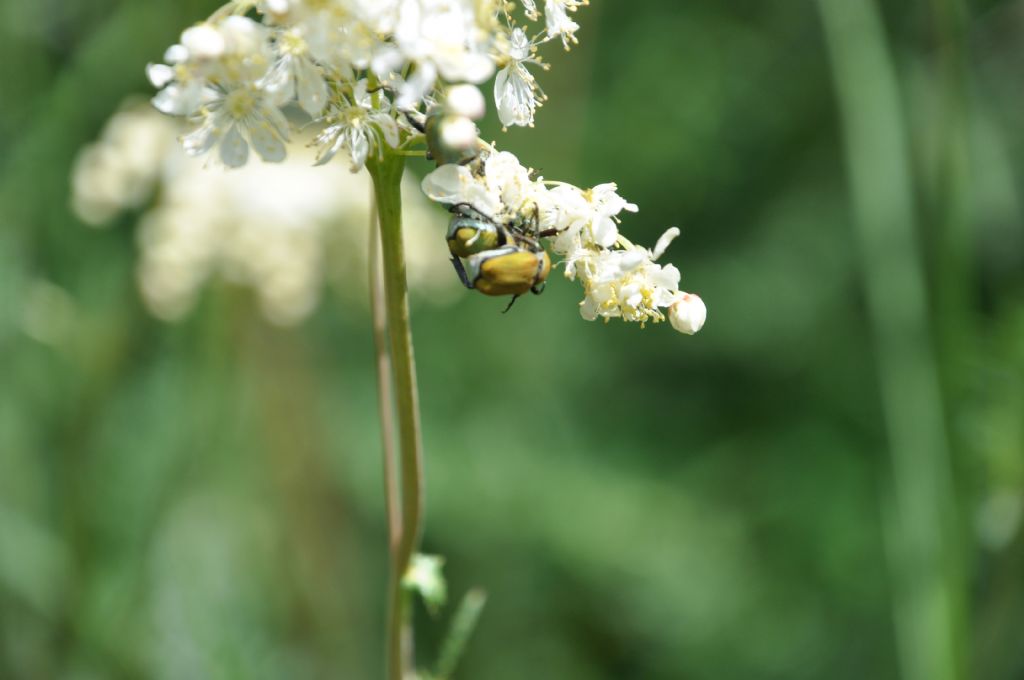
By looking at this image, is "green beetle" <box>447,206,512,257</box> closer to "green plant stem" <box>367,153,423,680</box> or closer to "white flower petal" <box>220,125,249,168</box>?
"green plant stem" <box>367,153,423,680</box>

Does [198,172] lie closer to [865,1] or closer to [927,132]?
[865,1]

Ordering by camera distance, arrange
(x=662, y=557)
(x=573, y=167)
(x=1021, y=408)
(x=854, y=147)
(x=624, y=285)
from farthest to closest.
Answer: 1. (x=573, y=167)
2. (x=662, y=557)
3. (x=854, y=147)
4. (x=1021, y=408)
5. (x=624, y=285)

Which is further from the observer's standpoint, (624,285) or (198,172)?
(198,172)

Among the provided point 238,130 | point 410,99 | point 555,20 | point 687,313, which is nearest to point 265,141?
point 238,130

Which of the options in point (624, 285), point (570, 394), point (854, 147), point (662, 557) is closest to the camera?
point (624, 285)

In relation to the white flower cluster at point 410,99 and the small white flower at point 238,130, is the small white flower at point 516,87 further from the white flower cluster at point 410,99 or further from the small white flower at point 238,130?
the small white flower at point 238,130

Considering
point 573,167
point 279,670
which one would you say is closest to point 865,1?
point 573,167

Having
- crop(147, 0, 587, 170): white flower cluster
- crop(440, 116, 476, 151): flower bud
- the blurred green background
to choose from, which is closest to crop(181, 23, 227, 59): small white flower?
crop(147, 0, 587, 170): white flower cluster
